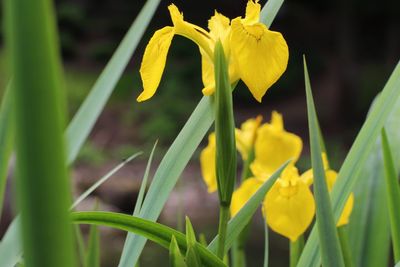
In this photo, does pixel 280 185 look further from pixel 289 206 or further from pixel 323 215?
pixel 323 215

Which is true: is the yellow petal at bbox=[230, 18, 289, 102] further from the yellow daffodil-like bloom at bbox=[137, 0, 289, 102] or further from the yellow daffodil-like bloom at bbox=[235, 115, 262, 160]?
the yellow daffodil-like bloom at bbox=[235, 115, 262, 160]

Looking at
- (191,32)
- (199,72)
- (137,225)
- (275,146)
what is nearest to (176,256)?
(137,225)

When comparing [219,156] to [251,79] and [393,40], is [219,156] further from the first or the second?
[393,40]

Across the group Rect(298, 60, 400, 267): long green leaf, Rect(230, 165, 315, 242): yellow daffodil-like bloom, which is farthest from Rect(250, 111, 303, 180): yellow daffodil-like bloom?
Rect(298, 60, 400, 267): long green leaf

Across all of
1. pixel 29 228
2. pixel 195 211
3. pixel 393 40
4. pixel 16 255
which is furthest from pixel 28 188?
pixel 393 40

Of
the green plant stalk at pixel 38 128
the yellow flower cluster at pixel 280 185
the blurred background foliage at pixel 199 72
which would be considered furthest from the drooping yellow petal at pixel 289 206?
the blurred background foliage at pixel 199 72

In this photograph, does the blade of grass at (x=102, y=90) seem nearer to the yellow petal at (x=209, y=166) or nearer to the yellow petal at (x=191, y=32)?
the yellow petal at (x=191, y=32)

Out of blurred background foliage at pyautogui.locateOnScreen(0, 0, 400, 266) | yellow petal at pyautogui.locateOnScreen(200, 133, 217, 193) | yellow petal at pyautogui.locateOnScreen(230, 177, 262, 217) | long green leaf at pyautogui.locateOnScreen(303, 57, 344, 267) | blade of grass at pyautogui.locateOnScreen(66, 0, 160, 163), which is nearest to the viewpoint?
long green leaf at pyautogui.locateOnScreen(303, 57, 344, 267)
